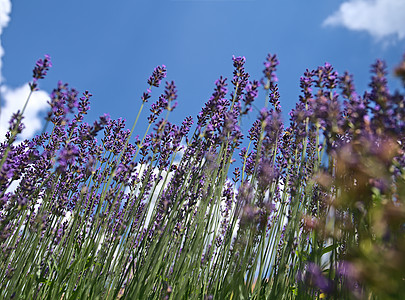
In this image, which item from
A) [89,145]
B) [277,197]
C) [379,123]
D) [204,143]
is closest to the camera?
[379,123]

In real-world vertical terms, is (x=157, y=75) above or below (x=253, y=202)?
above

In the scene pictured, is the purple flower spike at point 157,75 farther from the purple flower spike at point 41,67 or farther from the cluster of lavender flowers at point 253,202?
the purple flower spike at point 41,67

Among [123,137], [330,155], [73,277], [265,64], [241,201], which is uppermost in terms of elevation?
[265,64]

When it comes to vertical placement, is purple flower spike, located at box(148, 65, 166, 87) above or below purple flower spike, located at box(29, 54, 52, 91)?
Result: above

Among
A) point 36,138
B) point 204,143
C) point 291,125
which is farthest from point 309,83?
point 36,138

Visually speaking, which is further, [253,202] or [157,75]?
[157,75]

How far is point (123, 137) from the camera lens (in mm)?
3596

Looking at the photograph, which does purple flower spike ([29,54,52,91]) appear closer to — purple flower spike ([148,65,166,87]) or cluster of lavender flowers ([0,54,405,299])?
cluster of lavender flowers ([0,54,405,299])

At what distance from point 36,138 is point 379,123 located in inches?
149

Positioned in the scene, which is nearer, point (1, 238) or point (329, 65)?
point (329, 65)

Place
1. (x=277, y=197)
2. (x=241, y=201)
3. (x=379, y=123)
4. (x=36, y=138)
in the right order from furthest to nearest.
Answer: (x=36, y=138) < (x=277, y=197) < (x=241, y=201) < (x=379, y=123)

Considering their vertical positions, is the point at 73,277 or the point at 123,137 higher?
the point at 123,137

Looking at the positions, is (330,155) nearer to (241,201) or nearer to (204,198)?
(241,201)

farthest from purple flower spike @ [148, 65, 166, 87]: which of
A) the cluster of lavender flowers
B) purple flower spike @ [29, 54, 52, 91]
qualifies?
purple flower spike @ [29, 54, 52, 91]
